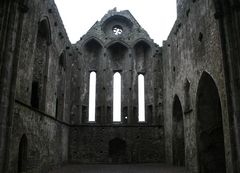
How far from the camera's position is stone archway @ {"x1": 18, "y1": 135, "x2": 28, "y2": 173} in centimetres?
903

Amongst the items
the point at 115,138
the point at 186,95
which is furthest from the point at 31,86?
the point at 115,138

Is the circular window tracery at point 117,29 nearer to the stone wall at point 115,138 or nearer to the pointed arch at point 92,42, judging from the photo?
the pointed arch at point 92,42

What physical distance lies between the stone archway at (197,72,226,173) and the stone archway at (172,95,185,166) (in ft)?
11.3

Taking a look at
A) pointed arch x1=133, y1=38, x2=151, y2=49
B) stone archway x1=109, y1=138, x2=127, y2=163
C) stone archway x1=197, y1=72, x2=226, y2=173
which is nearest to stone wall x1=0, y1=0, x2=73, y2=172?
stone archway x1=109, y1=138, x2=127, y2=163

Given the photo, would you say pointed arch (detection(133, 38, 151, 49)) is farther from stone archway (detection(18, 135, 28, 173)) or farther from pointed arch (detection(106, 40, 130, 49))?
stone archway (detection(18, 135, 28, 173))

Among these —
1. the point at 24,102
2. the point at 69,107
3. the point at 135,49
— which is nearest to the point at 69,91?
the point at 69,107

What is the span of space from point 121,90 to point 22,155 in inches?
361

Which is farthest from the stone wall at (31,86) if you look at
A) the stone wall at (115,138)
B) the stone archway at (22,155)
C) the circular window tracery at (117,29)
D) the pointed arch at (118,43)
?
the circular window tracery at (117,29)

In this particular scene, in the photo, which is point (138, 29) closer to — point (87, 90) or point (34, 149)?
point (87, 90)

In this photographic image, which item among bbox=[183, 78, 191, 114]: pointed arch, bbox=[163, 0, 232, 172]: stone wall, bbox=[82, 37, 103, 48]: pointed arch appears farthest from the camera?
bbox=[82, 37, 103, 48]: pointed arch

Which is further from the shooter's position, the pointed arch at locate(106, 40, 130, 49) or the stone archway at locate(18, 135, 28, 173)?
the pointed arch at locate(106, 40, 130, 49)

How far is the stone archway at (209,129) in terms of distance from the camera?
10062 millimetres

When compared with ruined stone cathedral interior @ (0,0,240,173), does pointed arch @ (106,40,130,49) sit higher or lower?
higher

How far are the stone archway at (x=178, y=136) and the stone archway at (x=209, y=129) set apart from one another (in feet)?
11.3
